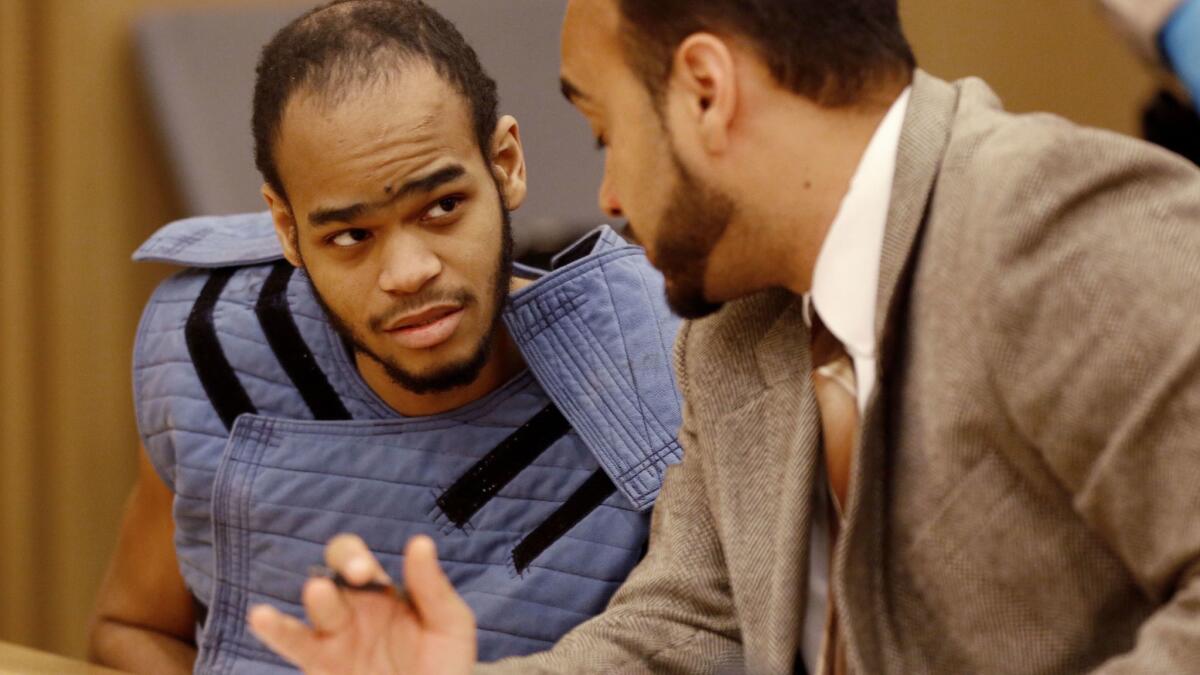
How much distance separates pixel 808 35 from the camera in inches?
40.0

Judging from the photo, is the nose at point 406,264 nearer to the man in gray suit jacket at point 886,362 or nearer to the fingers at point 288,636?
the man in gray suit jacket at point 886,362

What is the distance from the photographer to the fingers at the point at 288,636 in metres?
1.04

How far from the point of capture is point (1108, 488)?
873mm

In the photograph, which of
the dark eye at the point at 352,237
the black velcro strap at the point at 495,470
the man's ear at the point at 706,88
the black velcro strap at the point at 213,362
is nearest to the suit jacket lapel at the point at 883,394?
the man's ear at the point at 706,88

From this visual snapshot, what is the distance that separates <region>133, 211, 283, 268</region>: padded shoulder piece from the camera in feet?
5.21

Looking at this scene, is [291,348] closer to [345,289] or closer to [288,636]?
[345,289]

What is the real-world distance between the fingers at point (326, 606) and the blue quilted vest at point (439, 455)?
1.11 feet

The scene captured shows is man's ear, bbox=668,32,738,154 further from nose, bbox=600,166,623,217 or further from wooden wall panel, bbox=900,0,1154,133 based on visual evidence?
wooden wall panel, bbox=900,0,1154,133

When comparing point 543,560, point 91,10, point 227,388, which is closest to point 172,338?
point 227,388

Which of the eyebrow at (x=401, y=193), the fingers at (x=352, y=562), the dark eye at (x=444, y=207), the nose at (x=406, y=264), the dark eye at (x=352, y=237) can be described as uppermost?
the eyebrow at (x=401, y=193)

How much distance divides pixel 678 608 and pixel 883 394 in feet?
1.17

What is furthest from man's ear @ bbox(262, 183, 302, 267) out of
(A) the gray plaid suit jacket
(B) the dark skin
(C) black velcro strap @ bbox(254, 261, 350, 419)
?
(A) the gray plaid suit jacket

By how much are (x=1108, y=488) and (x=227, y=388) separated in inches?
37.6

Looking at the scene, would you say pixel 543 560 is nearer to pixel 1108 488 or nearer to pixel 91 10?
pixel 1108 488
